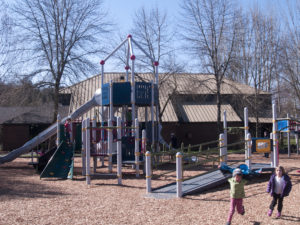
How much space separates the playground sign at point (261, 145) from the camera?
415 inches

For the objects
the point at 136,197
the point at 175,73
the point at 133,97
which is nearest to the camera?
the point at 136,197

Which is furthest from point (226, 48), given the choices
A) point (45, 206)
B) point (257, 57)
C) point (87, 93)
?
point (45, 206)

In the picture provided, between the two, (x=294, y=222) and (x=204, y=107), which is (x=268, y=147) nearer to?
(x=294, y=222)

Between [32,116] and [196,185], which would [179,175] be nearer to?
[196,185]

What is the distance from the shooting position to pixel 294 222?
6238 mm

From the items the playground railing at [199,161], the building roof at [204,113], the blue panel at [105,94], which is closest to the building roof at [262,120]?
the building roof at [204,113]

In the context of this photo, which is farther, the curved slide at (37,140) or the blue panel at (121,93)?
the curved slide at (37,140)

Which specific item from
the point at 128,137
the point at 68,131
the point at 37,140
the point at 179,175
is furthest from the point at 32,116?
the point at 179,175

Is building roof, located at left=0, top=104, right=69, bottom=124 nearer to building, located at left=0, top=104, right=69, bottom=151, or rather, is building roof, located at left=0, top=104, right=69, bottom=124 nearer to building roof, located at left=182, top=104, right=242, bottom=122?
building, located at left=0, top=104, right=69, bottom=151

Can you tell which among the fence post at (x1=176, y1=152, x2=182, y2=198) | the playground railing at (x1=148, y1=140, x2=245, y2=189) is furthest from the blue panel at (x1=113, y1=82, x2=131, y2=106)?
the fence post at (x1=176, y1=152, x2=182, y2=198)

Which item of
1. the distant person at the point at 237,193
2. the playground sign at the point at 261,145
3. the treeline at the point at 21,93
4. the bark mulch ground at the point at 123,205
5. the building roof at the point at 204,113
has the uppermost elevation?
the treeline at the point at 21,93

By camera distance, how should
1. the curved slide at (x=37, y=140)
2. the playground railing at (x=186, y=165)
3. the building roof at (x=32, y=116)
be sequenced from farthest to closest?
the building roof at (x=32, y=116), the curved slide at (x=37, y=140), the playground railing at (x=186, y=165)

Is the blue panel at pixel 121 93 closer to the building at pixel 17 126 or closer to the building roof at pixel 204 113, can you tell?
the building roof at pixel 204 113

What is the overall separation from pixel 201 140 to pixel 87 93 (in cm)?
1042
